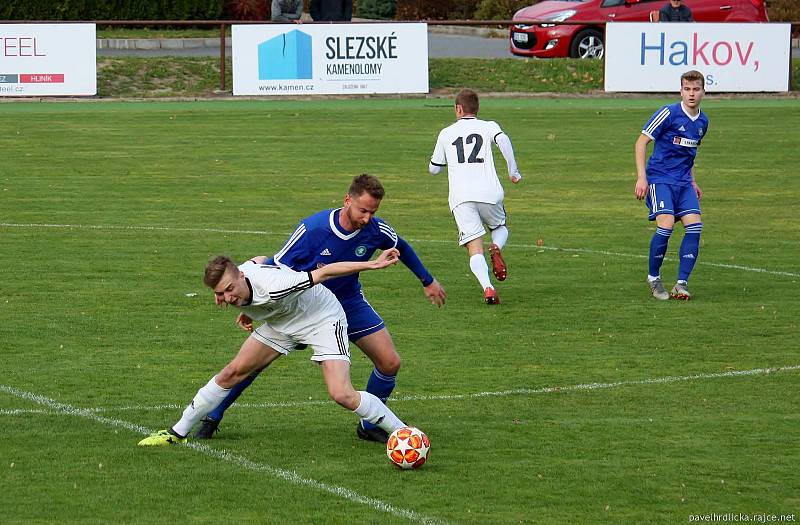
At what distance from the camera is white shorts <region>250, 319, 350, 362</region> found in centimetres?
834

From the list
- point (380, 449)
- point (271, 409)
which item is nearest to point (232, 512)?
point (380, 449)

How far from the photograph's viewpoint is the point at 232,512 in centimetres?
747

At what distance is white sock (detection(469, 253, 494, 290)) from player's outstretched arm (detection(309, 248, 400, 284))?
5130mm

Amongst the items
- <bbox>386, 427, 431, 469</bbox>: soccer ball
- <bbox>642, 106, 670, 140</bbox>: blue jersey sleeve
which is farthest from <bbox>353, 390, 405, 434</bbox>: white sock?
<bbox>642, 106, 670, 140</bbox>: blue jersey sleeve

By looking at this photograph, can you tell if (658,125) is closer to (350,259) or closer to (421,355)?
(421,355)

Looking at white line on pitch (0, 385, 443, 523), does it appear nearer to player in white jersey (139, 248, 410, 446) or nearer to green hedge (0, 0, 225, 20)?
player in white jersey (139, 248, 410, 446)

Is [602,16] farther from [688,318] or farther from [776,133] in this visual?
[688,318]

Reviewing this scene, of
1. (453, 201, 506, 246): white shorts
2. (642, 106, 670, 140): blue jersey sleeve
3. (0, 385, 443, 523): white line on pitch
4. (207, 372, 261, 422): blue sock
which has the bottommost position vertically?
(0, 385, 443, 523): white line on pitch

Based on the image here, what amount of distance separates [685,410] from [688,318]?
329cm

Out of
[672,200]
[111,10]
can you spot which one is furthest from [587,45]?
[672,200]

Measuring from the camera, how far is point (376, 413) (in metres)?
8.38

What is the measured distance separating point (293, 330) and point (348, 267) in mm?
521

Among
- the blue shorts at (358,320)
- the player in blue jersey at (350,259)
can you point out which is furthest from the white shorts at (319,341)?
the blue shorts at (358,320)

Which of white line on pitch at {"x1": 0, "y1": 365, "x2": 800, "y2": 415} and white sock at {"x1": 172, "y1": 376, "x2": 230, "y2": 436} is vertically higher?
white sock at {"x1": 172, "y1": 376, "x2": 230, "y2": 436}
